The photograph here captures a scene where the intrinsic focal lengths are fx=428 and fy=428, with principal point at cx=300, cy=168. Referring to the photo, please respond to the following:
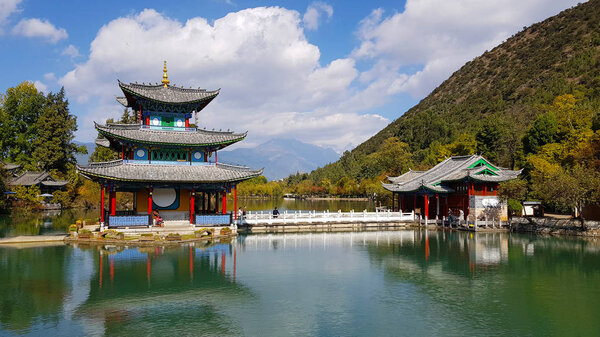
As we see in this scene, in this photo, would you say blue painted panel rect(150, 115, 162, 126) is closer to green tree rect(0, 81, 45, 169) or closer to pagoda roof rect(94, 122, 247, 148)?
pagoda roof rect(94, 122, 247, 148)

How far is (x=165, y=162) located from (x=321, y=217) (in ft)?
45.5

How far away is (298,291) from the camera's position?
16.2m

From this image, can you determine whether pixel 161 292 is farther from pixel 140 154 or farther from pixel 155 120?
pixel 155 120

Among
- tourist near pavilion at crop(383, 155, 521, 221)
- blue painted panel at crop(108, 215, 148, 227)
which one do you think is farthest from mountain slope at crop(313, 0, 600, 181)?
blue painted panel at crop(108, 215, 148, 227)

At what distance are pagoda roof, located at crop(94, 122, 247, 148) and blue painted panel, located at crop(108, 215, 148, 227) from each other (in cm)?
505

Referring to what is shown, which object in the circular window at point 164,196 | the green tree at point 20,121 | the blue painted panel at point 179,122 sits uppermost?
the green tree at point 20,121

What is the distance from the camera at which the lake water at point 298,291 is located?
40.6 ft

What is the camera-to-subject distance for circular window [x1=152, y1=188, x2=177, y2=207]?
31.0 metres

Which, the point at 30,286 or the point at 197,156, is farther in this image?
the point at 197,156

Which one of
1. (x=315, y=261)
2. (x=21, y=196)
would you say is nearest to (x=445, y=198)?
(x=315, y=261)

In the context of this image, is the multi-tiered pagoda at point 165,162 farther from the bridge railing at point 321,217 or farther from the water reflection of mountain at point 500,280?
the water reflection of mountain at point 500,280

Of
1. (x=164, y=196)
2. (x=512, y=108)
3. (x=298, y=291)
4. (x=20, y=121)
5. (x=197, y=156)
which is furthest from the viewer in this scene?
(x=512, y=108)

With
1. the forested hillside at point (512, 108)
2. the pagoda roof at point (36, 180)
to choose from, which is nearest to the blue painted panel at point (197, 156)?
the forested hillside at point (512, 108)

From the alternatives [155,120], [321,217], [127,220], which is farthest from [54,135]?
[321,217]
